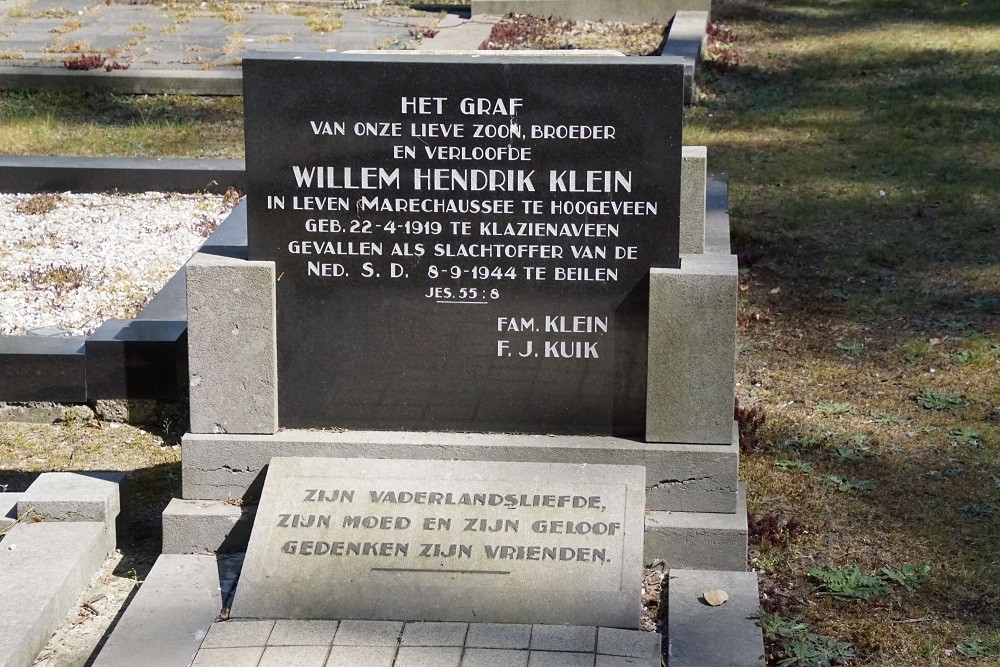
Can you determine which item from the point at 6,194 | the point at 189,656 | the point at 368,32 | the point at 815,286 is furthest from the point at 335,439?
the point at 368,32

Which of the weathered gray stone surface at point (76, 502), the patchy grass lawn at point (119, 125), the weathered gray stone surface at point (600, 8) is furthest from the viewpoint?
the weathered gray stone surface at point (600, 8)

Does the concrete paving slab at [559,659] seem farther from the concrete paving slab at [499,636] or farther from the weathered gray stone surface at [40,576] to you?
the weathered gray stone surface at [40,576]

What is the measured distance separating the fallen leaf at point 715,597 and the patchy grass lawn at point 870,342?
0.17 m

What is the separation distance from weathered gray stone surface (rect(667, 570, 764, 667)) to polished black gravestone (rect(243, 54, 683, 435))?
1.93 ft

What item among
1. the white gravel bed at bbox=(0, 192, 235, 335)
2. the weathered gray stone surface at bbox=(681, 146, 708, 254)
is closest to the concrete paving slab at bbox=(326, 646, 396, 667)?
the weathered gray stone surface at bbox=(681, 146, 708, 254)

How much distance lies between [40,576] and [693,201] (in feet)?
9.37

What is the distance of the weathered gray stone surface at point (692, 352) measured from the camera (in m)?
4.52

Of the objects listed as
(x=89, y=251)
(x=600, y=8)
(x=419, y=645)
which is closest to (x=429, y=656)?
(x=419, y=645)

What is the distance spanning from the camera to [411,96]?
452 cm

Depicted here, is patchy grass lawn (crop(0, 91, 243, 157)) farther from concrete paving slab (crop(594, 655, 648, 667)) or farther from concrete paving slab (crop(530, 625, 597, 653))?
concrete paving slab (crop(594, 655, 648, 667))

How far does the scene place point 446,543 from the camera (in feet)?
14.4

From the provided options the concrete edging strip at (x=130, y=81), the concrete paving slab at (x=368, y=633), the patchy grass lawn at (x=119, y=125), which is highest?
the concrete edging strip at (x=130, y=81)

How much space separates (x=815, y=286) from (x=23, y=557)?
4825 millimetres

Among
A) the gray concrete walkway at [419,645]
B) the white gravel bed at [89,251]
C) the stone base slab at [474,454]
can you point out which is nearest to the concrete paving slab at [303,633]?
the gray concrete walkway at [419,645]
